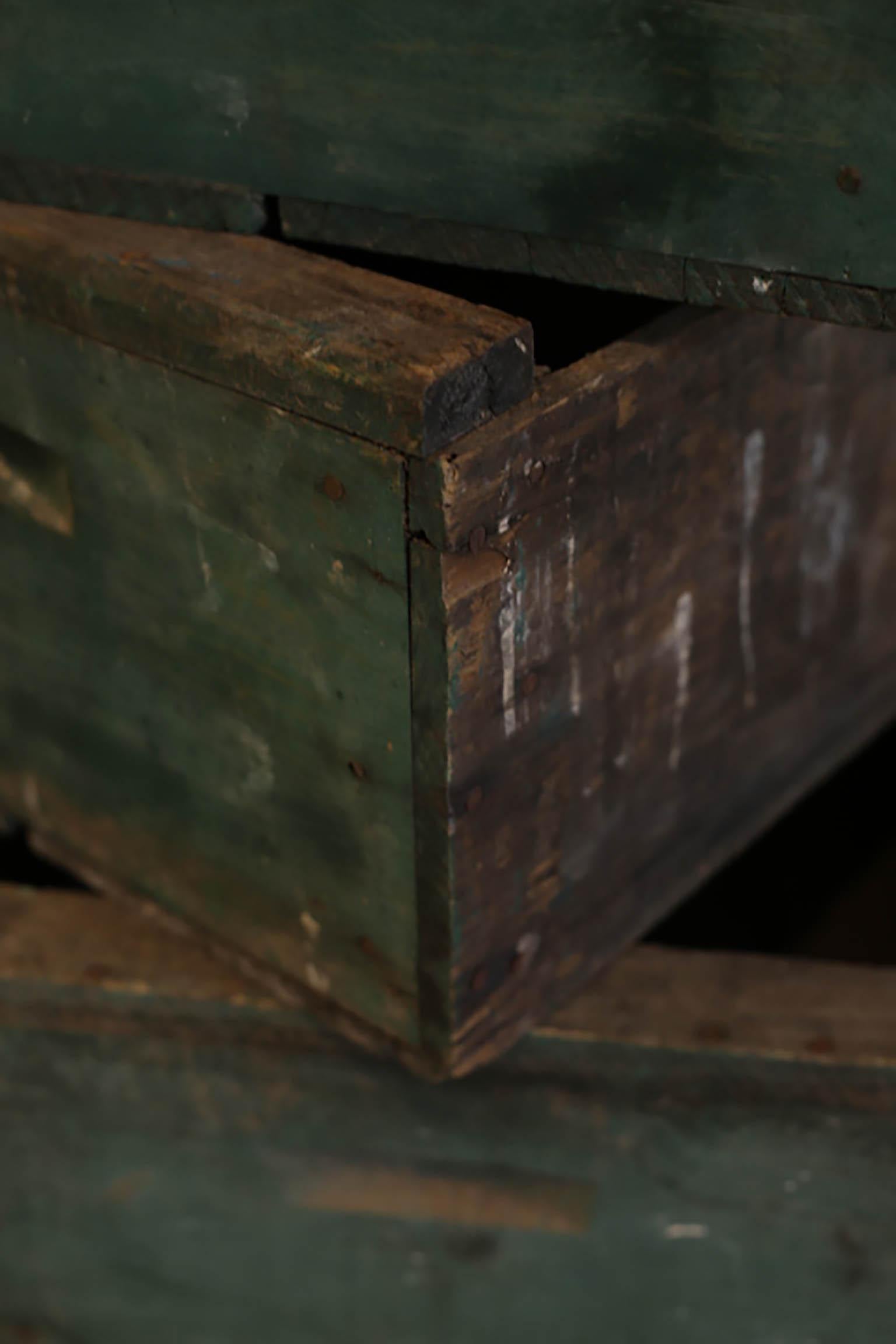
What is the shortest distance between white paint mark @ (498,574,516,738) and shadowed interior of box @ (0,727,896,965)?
0.78 meters

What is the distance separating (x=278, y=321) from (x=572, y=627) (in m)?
0.28

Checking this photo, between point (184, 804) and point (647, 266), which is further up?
point (647, 266)

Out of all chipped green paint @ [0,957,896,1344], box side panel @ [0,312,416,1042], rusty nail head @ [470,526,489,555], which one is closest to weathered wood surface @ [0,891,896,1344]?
chipped green paint @ [0,957,896,1344]

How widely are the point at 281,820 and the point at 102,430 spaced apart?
12.2 inches

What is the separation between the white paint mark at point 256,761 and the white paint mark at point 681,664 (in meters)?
0.31

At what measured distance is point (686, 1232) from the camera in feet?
4.56

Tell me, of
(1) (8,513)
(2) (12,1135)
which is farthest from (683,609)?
(2) (12,1135)

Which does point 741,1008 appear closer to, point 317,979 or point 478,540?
point 317,979

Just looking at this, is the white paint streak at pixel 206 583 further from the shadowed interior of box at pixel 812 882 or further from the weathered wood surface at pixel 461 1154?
the shadowed interior of box at pixel 812 882

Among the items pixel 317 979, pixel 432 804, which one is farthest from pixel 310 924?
pixel 432 804

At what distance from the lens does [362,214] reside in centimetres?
111

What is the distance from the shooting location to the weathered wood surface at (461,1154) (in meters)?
1.34

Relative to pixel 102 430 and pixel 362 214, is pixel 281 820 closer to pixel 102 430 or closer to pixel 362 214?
pixel 102 430

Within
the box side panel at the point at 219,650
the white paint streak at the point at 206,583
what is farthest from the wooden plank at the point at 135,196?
the white paint streak at the point at 206,583
